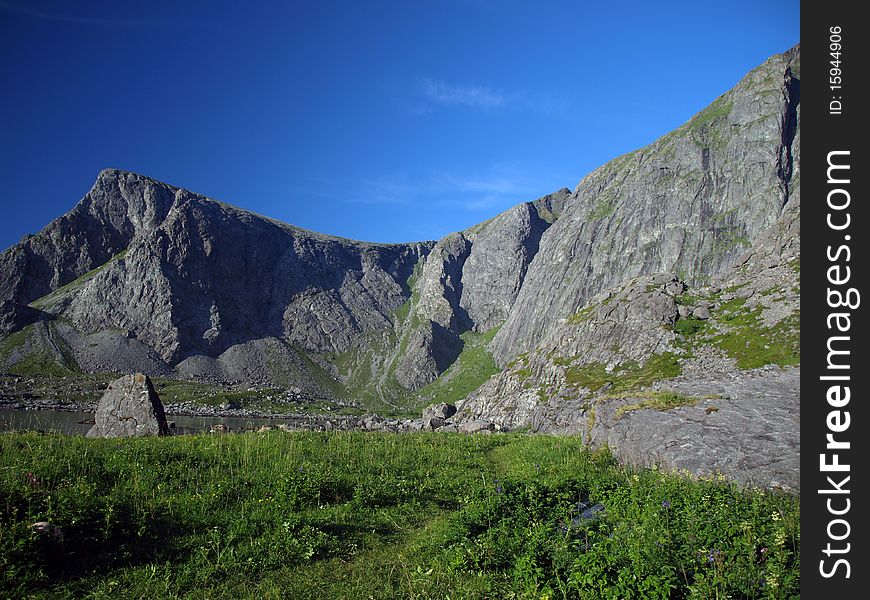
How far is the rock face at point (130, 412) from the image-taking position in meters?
27.6

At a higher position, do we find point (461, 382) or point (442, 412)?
point (461, 382)

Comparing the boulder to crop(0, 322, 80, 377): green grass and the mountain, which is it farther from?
crop(0, 322, 80, 377): green grass

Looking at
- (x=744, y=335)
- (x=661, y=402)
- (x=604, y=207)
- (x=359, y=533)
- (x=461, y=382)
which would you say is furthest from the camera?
(x=461, y=382)

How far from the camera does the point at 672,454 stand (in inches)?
548

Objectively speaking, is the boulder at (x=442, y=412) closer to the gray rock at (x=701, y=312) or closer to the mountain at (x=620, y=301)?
the mountain at (x=620, y=301)

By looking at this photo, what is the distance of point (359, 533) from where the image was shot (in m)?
10.9

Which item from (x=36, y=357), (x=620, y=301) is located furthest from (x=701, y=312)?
(x=36, y=357)

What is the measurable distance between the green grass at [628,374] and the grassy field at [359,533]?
4691cm

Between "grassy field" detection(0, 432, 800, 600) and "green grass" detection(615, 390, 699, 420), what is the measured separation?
5.31 metres

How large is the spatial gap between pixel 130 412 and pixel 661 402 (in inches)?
1195

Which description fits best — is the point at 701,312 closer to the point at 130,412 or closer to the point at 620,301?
the point at 620,301
